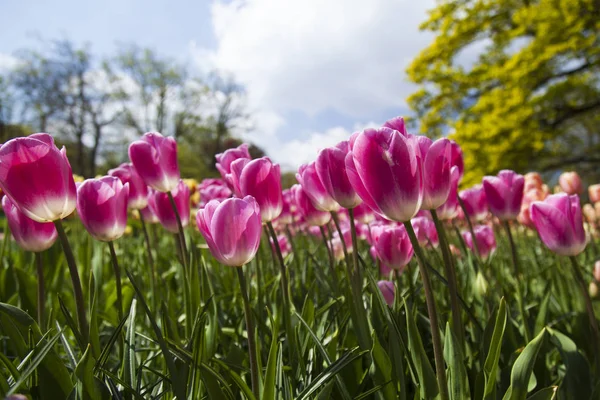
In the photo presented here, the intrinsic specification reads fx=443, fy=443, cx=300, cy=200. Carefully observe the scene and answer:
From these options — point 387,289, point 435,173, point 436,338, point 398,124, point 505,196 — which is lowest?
point 387,289

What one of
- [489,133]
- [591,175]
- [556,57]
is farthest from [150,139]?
[591,175]

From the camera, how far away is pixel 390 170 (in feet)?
2.19

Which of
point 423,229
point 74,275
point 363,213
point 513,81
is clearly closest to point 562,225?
point 423,229

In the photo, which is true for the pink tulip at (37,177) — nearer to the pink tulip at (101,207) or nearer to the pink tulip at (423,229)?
the pink tulip at (101,207)

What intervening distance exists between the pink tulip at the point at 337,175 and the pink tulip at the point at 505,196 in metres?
0.57

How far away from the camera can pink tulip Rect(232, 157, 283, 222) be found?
99 centimetres

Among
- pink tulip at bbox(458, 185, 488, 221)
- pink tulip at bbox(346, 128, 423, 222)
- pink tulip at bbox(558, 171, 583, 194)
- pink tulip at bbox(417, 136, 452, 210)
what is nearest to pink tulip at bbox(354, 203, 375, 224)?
pink tulip at bbox(458, 185, 488, 221)

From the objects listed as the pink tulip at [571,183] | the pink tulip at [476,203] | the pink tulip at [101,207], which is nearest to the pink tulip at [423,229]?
the pink tulip at [476,203]

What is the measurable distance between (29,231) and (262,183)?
551 millimetres

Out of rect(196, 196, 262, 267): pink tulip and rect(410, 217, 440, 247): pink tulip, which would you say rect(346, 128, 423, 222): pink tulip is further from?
rect(410, 217, 440, 247): pink tulip

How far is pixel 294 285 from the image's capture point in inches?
62.0

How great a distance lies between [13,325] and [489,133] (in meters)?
12.3

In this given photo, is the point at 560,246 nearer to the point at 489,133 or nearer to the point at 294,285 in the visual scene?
the point at 294,285

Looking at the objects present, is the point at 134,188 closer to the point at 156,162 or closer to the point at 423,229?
the point at 156,162
